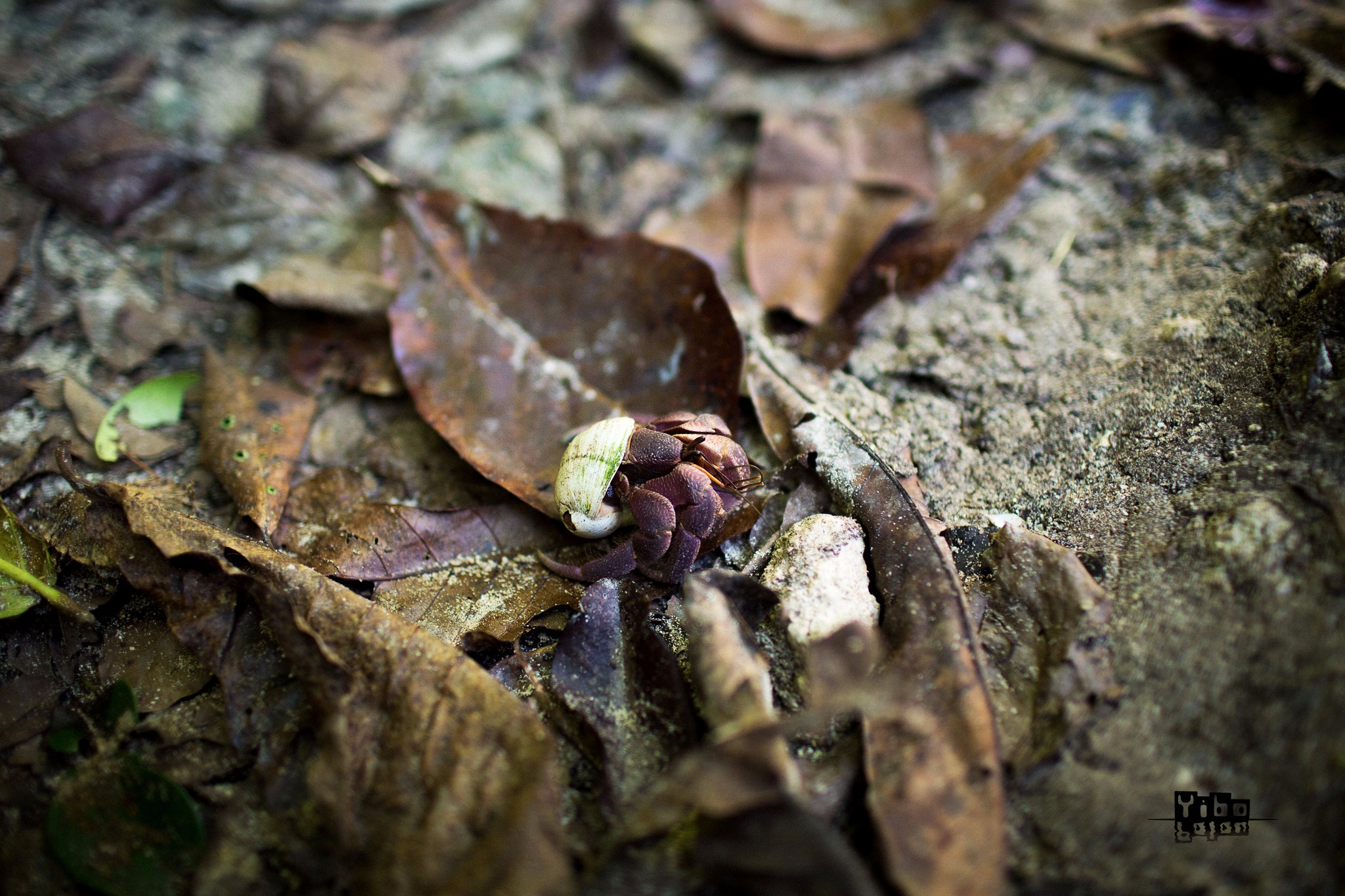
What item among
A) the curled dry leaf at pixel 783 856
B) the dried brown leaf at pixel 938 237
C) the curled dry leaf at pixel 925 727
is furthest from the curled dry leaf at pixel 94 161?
the curled dry leaf at pixel 783 856

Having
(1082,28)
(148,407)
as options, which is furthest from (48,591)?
(1082,28)

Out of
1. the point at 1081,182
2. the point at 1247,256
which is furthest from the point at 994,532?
the point at 1081,182

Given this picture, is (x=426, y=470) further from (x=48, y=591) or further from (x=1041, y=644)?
(x=1041, y=644)

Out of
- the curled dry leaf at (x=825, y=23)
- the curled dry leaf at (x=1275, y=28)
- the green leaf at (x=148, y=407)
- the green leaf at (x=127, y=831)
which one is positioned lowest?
the green leaf at (x=127, y=831)

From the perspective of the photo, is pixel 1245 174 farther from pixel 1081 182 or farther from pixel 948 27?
pixel 948 27

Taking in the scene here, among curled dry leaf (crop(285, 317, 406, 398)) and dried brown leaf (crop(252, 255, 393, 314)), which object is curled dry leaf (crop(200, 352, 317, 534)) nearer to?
curled dry leaf (crop(285, 317, 406, 398))

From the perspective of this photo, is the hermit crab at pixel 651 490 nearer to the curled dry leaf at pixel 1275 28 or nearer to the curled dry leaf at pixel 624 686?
the curled dry leaf at pixel 624 686

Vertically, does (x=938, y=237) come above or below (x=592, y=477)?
above
